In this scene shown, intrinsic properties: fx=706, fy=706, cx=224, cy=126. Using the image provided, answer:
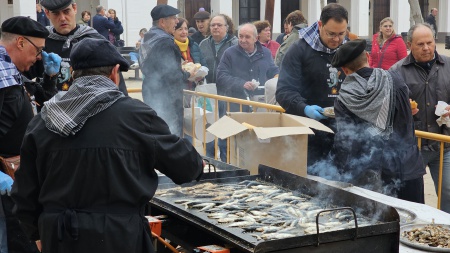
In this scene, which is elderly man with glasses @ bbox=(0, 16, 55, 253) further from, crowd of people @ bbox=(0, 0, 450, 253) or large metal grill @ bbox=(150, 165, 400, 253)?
large metal grill @ bbox=(150, 165, 400, 253)

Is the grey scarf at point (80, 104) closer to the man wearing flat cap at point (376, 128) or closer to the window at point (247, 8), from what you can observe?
the man wearing flat cap at point (376, 128)

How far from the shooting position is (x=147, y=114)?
11.1 ft

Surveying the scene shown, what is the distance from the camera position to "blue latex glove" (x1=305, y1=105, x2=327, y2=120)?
588 centimetres

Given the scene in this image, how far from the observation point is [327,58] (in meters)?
6.09

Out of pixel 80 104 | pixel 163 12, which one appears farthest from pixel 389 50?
pixel 80 104

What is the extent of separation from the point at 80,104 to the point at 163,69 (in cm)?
473

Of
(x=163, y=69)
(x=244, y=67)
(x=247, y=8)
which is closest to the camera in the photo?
(x=163, y=69)

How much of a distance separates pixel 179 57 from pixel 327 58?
243 cm

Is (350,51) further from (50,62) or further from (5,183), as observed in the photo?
(5,183)

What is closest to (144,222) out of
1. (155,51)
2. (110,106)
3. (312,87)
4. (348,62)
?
(110,106)

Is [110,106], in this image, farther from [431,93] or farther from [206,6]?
[206,6]

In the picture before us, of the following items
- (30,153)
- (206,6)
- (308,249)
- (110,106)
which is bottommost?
(308,249)

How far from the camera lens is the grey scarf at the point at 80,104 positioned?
3.30m

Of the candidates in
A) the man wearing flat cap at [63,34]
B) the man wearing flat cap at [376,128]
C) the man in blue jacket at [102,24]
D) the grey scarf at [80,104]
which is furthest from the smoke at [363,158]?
the man in blue jacket at [102,24]
